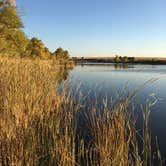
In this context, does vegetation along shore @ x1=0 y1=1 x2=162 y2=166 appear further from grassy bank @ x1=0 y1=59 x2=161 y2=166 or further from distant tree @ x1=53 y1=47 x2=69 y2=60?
distant tree @ x1=53 y1=47 x2=69 y2=60

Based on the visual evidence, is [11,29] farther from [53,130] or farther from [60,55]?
[53,130]

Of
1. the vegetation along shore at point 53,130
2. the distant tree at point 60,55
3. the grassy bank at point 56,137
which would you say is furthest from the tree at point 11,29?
the grassy bank at point 56,137

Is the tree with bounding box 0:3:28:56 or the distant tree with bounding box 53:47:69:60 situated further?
the tree with bounding box 0:3:28:56

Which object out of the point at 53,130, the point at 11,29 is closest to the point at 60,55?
the point at 53,130

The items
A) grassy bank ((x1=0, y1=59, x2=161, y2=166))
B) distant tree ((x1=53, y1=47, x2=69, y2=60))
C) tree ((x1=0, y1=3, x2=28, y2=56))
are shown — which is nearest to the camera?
grassy bank ((x1=0, y1=59, x2=161, y2=166))

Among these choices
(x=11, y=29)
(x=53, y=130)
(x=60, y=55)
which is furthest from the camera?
(x=11, y=29)

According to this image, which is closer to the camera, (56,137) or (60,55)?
(56,137)

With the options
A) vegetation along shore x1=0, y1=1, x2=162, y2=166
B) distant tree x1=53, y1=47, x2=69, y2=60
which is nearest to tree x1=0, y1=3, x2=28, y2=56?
distant tree x1=53, y1=47, x2=69, y2=60

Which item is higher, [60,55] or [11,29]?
[11,29]

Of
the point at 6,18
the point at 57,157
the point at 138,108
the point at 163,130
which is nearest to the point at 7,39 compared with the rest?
the point at 6,18

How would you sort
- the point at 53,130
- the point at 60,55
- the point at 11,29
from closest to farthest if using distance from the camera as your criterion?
1. the point at 53,130
2. the point at 60,55
3. the point at 11,29

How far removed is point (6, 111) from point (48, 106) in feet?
2.39

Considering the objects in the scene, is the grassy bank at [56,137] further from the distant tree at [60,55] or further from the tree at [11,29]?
the tree at [11,29]

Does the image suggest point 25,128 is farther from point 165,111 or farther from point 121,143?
point 165,111
